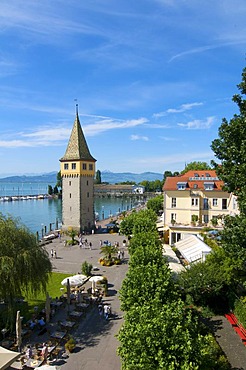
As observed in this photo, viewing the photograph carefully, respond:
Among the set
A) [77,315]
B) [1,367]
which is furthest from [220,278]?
[1,367]

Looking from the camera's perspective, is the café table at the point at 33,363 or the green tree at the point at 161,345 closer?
the green tree at the point at 161,345

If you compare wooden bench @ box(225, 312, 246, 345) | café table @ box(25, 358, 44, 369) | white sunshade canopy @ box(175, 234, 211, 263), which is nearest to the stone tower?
white sunshade canopy @ box(175, 234, 211, 263)

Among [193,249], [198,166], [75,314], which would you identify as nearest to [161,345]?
[75,314]

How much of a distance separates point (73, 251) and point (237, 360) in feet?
108

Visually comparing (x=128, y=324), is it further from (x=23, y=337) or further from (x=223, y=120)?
(x=223, y=120)

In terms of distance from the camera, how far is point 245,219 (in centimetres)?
1723

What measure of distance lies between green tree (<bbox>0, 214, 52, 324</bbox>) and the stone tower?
128 ft

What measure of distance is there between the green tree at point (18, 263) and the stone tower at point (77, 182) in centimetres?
3895

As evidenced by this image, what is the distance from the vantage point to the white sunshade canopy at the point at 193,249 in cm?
3331

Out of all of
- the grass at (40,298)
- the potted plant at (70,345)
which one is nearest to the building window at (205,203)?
the grass at (40,298)

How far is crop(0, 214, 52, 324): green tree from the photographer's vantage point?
66.0 ft

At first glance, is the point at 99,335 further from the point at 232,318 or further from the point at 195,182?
the point at 195,182

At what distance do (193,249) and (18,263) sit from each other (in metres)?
21.9

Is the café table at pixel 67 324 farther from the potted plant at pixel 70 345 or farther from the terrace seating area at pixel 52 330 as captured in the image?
the potted plant at pixel 70 345
